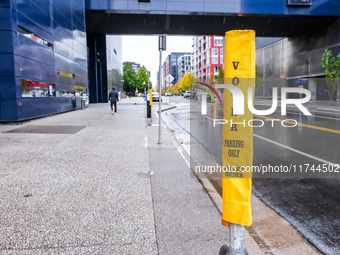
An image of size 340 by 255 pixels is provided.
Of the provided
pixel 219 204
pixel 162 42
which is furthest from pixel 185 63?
pixel 219 204

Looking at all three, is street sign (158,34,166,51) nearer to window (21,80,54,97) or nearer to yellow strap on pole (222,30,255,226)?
yellow strap on pole (222,30,255,226)

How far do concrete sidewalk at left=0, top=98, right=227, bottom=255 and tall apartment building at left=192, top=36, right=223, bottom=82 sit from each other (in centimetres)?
8315

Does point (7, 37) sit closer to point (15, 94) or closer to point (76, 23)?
point (15, 94)

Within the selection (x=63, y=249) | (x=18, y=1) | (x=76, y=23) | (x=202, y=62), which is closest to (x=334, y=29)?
(x=76, y=23)

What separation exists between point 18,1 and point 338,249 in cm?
1494

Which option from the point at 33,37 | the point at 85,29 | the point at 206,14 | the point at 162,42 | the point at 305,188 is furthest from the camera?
the point at 206,14

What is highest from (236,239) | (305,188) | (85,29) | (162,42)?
(85,29)

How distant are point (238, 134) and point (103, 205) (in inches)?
101

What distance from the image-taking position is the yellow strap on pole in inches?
79.4

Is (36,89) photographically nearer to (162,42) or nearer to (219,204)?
(162,42)

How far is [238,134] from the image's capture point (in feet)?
6.80

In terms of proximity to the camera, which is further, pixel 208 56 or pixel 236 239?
pixel 208 56

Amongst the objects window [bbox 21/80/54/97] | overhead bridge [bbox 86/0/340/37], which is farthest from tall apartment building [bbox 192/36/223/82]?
window [bbox 21/80/54/97]

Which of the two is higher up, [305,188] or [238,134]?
[238,134]
